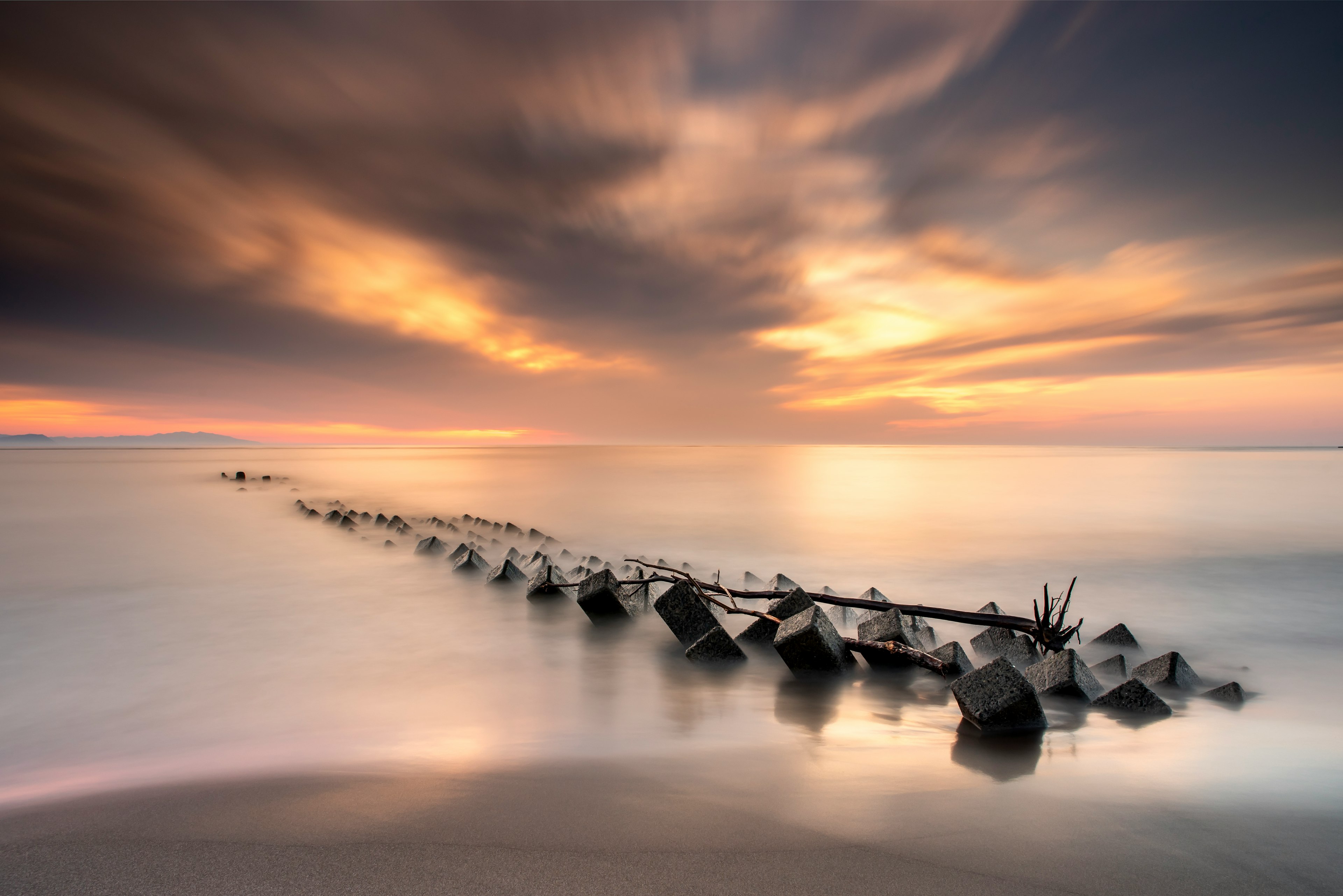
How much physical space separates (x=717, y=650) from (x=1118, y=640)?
2933 mm

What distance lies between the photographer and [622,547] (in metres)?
8.95

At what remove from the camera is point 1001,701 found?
2.41 m

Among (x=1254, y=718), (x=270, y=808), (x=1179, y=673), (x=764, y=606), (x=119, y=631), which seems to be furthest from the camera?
(x=764, y=606)

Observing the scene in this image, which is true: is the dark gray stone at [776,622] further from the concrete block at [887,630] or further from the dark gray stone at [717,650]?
the concrete block at [887,630]

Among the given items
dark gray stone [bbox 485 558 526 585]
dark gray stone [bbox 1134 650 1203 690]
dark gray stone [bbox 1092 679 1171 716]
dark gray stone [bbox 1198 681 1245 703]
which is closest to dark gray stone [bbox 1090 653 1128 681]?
dark gray stone [bbox 1134 650 1203 690]

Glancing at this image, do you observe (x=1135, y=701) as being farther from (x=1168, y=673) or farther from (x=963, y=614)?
(x=963, y=614)

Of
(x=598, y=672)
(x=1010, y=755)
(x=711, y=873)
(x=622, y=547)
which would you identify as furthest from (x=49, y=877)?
(x=622, y=547)

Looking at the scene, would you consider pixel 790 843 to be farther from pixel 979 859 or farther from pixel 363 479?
pixel 363 479

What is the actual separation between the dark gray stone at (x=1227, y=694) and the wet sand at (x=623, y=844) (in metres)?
1.27

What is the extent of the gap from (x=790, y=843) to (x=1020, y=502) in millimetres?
15951

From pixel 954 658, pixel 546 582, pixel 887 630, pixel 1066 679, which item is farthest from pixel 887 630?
pixel 546 582

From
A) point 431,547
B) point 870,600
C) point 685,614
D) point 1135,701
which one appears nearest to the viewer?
point 1135,701

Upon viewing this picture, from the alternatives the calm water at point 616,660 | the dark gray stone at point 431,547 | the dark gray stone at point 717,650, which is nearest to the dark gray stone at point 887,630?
the calm water at point 616,660

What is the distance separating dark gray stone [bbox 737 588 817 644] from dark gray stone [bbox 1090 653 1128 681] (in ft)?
5.26
